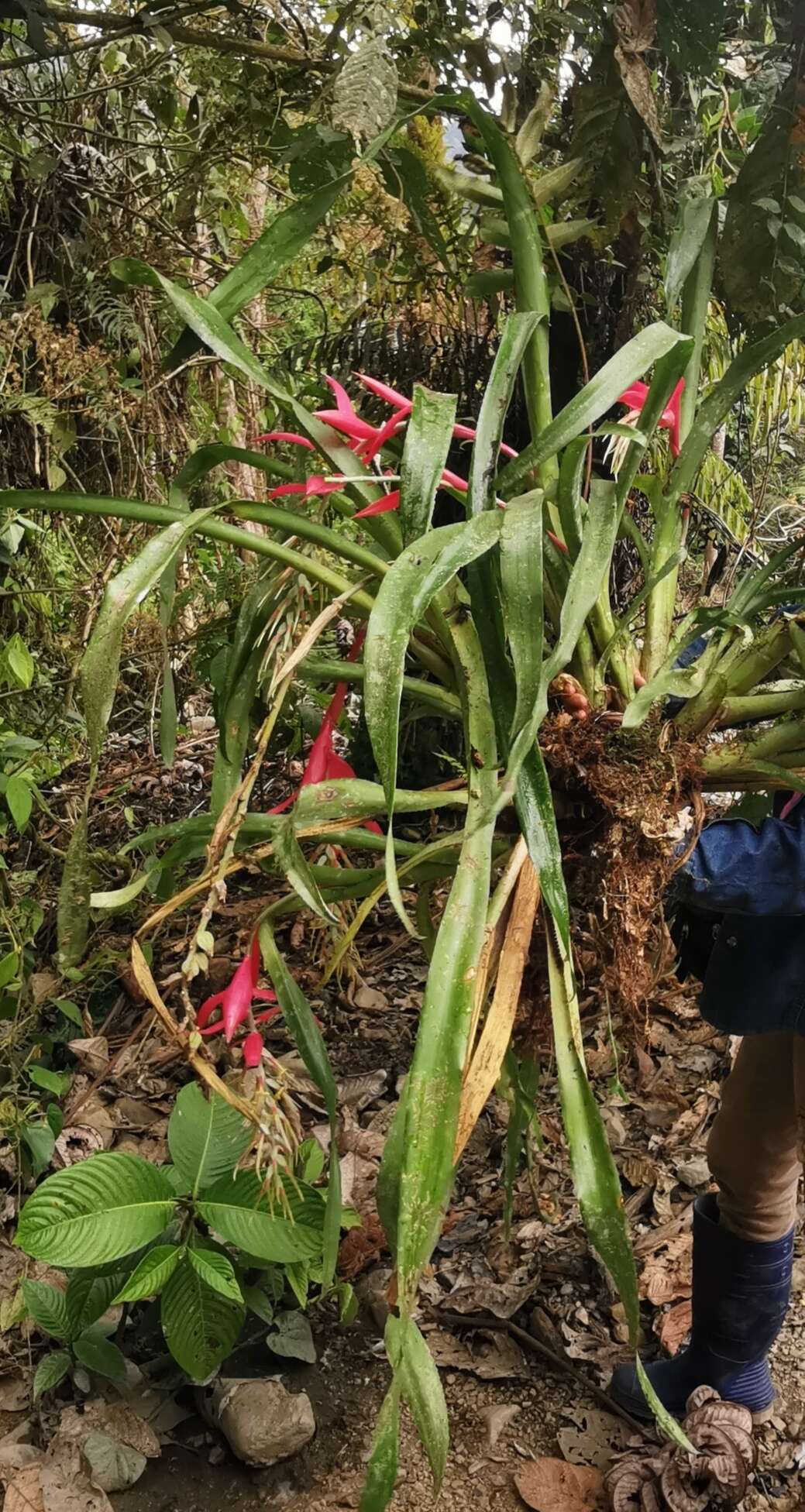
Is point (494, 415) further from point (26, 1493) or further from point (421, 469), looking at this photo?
point (26, 1493)

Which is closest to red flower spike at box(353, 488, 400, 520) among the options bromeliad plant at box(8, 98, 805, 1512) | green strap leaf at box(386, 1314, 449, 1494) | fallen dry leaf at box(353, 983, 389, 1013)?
bromeliad plant at box(8, 98, 805, 1512)

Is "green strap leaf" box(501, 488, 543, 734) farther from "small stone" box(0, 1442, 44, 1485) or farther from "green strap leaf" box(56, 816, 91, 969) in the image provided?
"small stone" box(0, 1442, 44, 1485)

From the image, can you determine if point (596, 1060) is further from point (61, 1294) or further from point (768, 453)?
point (768, 453)

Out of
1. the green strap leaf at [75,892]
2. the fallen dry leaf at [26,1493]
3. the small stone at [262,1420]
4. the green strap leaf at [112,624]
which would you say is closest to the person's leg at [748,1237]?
the small stone at [262,1420]

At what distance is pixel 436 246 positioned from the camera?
1.21 metres

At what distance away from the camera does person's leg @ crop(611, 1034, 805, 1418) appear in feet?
4.08

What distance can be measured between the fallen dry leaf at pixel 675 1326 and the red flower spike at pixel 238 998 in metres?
1.04

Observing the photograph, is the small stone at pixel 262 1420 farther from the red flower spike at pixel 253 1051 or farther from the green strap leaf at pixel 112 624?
the green strap leaf at pixel 112 624

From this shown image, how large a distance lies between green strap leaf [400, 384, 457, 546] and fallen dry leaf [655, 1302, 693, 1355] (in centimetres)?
125

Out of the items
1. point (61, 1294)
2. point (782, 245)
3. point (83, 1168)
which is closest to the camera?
point (782, 245)

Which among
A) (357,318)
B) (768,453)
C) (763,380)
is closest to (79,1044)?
(357,318)

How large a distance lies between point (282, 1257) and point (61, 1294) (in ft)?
1.05

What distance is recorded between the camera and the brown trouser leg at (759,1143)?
4.06 feet

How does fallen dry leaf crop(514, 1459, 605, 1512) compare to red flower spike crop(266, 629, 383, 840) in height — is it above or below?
below
